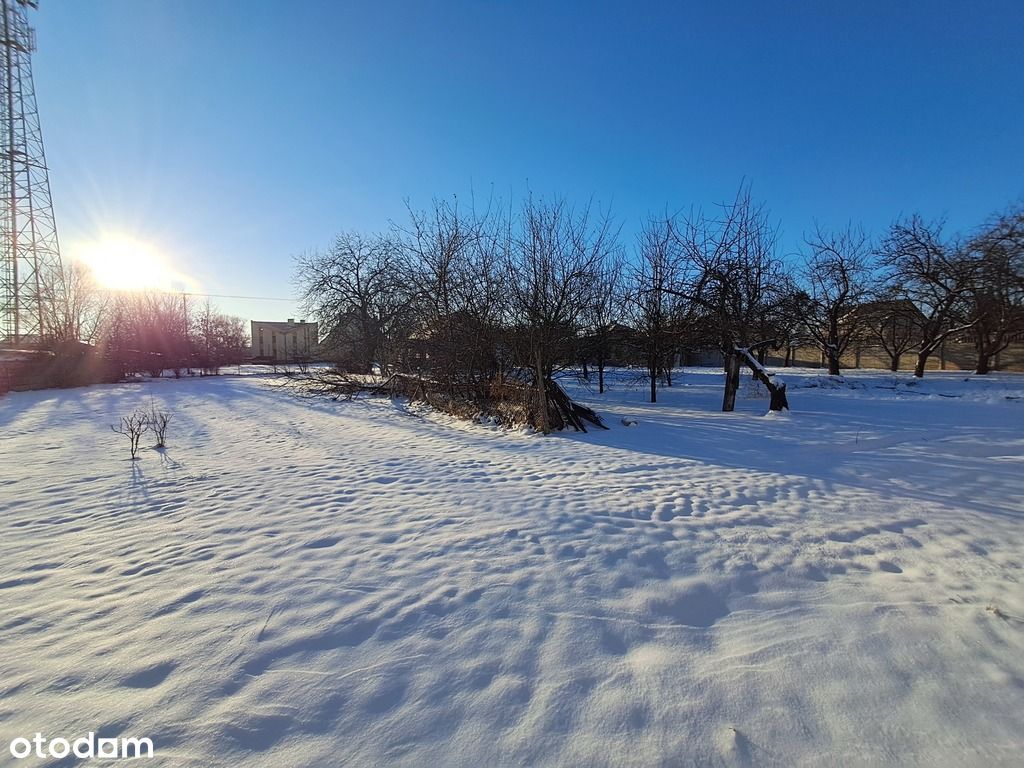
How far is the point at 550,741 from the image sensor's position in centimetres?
175

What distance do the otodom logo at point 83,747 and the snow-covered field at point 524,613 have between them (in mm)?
50

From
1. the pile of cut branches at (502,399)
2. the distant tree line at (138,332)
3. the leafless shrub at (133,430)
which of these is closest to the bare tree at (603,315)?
the pile of cut branches at (502,399)

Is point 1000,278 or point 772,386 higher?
point 1000,278

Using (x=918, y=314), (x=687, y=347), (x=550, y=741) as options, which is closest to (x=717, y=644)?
(x=550, y=741)

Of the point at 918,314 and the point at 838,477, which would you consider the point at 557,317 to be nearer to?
the point at 838,477

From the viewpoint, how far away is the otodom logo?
1693 millimetres

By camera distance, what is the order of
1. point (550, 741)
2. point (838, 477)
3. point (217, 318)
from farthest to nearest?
point (217, 318), point (838, 477), point (550, 741)

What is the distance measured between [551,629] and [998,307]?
27486 millimetres

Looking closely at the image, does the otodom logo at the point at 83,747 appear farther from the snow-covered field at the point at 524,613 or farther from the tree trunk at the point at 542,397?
the tree trunk at the point at 542,397

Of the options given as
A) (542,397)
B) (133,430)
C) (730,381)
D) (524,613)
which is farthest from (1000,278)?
(133,430)

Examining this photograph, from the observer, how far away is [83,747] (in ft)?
5.65

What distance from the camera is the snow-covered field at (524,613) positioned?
5.93 feet

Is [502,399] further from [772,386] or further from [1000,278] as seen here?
[1000,278]

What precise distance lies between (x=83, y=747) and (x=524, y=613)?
2.11m
